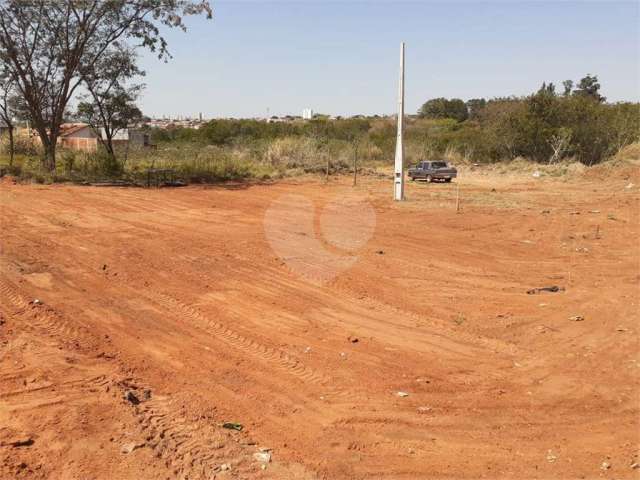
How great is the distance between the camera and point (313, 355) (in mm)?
6812

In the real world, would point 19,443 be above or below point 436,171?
below

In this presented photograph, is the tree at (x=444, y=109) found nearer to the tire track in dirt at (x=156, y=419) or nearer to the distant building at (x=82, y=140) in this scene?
the distant building at (x=82, y=140)

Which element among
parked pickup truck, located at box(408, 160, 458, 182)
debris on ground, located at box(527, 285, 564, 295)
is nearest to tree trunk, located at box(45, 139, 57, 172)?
parked pickup truck, located at box(408, 160, 458, 182)

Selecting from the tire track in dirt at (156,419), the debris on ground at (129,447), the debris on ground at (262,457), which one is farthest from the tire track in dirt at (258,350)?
the debris on ground at (129,447)

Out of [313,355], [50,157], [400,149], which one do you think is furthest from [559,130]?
[313,355]

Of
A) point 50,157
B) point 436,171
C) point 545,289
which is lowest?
point 545,289

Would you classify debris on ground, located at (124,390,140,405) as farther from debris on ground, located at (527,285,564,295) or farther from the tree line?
the tree line

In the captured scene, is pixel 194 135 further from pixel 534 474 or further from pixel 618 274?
pixel 534 474

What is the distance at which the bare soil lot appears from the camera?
15.6ft

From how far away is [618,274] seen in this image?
10.7 meters

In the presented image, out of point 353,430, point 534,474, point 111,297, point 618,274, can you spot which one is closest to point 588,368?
point 534,474

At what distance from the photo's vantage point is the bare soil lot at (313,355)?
4750 millimetres

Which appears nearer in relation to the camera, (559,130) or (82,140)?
(559,130)

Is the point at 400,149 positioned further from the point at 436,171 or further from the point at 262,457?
the point at 262,457
